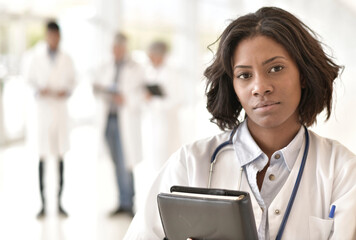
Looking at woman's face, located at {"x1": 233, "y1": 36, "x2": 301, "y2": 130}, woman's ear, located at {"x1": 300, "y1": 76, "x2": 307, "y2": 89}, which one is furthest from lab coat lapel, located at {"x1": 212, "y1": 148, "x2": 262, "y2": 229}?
woman's ear, located at {"x1": 300, "y1": 76, "x2": 307, "y2": 89}

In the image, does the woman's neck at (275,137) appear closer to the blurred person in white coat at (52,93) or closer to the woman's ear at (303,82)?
the woman's ear at (303,82)

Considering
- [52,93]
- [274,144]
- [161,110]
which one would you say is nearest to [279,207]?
[274,144]

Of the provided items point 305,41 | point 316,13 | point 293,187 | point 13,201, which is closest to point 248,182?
point 293,187

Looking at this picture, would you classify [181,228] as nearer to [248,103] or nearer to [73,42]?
[248,103]

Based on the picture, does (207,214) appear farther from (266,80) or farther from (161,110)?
(161,110)

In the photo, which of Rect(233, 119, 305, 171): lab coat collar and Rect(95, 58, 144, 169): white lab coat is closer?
Rect(233, 119, 305, 171): lab coat collar

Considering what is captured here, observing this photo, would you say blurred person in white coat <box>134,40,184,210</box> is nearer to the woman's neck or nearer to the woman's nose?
the woman's neck

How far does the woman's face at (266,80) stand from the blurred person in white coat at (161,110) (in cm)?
287

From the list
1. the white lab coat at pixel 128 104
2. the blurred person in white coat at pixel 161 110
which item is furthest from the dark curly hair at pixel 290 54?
the blurred person in white coat at pixel 161 110

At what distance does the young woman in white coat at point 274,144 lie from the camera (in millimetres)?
1260

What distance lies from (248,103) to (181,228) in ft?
1.08

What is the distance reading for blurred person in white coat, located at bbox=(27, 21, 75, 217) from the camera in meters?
3.91

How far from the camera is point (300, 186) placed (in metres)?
1.29

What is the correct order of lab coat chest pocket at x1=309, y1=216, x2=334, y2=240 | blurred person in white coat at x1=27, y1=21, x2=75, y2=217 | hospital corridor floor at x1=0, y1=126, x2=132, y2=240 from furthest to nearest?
1. blurred person in white coat at x1=27, y1=21, x2=75, y2=217
2. hospital corridor floor at x1=0, y1=126, x2=132, y2=240
3. lab coat chest pocket at x1=309, y1=216, x2=334, y2=240
